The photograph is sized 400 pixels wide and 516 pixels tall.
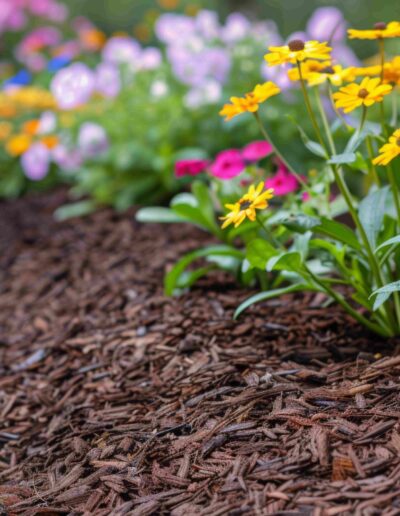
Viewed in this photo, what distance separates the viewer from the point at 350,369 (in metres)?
2.19

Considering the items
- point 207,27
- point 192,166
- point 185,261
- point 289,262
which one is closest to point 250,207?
point 289,262

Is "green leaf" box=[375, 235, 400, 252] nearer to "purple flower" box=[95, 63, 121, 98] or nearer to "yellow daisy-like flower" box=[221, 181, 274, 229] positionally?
"yellow daisy-like flower" box=[221, 181, 274, 229]

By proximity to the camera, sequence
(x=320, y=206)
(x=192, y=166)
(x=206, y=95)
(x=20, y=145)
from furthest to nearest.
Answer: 1. (x=20, y=145)
2. (x=206, y=95)
3. (x=192, y=166)
4. (x=320, y=206)

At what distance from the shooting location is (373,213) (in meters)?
2.30

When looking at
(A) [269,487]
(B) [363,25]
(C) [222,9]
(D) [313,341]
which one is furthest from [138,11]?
(A) [269,487]

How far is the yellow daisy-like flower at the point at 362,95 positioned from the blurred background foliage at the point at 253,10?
9361mm

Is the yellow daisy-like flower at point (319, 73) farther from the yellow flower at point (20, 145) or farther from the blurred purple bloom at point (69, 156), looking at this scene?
the yellow flower at point (20, 145)

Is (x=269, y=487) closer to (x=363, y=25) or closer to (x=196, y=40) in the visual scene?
(x=196, y=40)

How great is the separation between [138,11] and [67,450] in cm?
1104

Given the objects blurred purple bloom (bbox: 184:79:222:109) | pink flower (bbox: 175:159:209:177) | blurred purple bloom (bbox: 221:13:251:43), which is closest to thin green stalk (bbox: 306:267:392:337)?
pink flower (bbox: 175:159:209:177)

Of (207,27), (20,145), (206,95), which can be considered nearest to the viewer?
(206,95)

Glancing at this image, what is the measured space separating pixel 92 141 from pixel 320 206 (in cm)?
215

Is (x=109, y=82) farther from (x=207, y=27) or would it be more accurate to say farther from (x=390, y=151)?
(x=390, y=151)

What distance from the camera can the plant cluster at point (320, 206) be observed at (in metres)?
2.03
